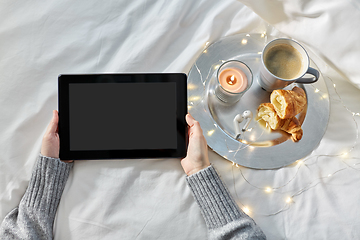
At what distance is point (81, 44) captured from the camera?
84 cm

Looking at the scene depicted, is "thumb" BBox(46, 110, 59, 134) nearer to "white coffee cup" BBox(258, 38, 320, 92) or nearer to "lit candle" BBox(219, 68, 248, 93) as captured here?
"lit candle" BBox(219, 68, 248, 93)

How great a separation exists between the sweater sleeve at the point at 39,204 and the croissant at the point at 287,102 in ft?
2.18

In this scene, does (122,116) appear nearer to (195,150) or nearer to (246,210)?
(195,150)

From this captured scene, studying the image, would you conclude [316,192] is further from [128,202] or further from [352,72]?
[128,202]

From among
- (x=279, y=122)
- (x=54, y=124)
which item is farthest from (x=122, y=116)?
(x=279, y=122)

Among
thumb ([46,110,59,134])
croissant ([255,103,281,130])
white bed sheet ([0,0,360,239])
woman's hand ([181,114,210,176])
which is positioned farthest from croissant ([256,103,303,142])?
thumb ([46,110,59,134])

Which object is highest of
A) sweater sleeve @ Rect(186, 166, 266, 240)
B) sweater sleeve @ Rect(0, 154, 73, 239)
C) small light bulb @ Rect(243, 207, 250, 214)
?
sweater sleeve @ Rect(0, 154, 73, 239)

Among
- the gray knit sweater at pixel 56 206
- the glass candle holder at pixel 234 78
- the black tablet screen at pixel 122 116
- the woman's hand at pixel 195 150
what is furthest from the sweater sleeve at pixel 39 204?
the glass candle holder at pixel 234 78

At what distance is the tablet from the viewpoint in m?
0.71

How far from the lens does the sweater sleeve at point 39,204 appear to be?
2.36 ft

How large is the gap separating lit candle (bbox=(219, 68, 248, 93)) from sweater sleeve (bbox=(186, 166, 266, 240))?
0.81 feet

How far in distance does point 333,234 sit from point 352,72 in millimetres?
495

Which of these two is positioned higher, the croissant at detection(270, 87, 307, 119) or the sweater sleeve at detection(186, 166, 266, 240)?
the croissant at detection(270, 87, 307, 119)

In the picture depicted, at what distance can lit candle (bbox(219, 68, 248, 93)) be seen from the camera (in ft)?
2.41
